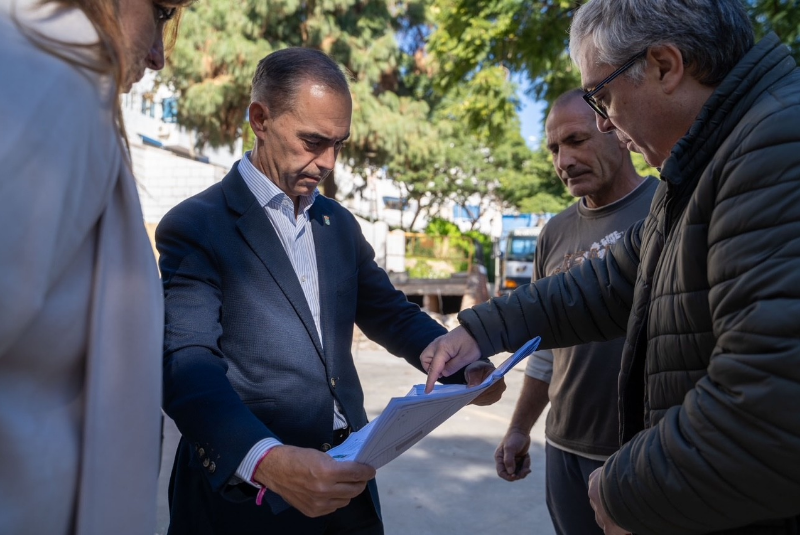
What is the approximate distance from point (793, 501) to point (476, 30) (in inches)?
336

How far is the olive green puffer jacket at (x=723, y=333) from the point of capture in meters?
1.24

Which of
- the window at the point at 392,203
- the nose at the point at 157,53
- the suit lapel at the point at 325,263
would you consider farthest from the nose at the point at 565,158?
the window at the point at 392,203

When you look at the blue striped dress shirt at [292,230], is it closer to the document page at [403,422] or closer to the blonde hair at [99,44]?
the document page at [403,422]

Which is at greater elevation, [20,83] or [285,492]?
[20,83]

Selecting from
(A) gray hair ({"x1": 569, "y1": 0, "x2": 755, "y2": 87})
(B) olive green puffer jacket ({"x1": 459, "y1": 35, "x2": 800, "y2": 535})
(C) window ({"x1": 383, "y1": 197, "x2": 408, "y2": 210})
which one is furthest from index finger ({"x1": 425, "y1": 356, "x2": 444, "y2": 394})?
(C) window ({"x1": 383, "y1": 197, "x2": 408, "y2": 210})

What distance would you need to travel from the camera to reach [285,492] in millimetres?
1688

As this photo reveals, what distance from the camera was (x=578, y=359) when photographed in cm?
272

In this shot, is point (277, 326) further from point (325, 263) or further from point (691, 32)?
point (691, 32)

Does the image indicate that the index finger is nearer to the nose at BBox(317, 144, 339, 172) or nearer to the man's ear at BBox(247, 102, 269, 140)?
the nose at BBox(317, 144, 339, 172)

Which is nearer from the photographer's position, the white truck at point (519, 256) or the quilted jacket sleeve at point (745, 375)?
the quilted jacket sleeve at point (745, 375)

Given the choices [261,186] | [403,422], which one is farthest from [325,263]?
[403,422]

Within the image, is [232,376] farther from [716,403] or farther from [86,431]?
[716,403]

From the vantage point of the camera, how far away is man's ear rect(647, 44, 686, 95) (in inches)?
61.5

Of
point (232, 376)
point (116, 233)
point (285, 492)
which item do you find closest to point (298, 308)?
point (232, 376)
